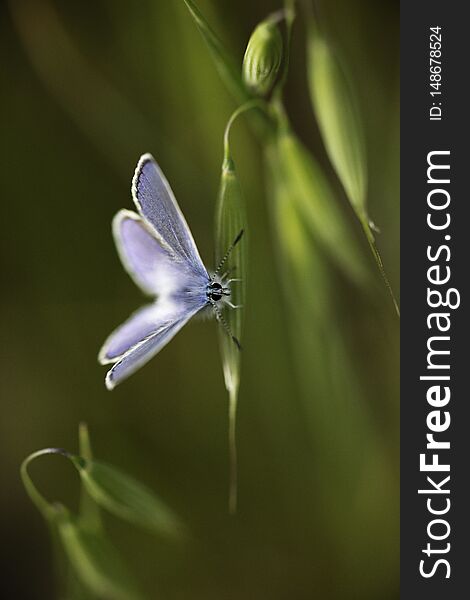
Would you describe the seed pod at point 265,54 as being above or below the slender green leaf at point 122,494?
above

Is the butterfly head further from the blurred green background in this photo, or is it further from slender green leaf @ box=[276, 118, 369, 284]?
the blurred green background

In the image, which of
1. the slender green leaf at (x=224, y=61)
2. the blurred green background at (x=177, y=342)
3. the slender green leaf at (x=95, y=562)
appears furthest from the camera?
the blurred green background at (x=177, y=342)

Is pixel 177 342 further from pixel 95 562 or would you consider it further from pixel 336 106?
pixel 336 106

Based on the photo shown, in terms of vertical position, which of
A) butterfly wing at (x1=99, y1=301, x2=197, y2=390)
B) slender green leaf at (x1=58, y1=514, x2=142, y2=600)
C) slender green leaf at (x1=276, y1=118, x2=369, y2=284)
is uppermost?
slender green leaf at (x1=276, y1=118, x2=369, y2=284)

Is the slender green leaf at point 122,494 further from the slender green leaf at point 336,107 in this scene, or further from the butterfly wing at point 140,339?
the slender green leaf at point 336,107

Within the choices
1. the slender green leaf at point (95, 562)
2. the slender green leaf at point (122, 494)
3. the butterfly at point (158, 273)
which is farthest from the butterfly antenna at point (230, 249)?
the slender green leaf at point (95, 562)

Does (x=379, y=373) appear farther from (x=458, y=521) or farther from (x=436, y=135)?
(x=436, y=135)

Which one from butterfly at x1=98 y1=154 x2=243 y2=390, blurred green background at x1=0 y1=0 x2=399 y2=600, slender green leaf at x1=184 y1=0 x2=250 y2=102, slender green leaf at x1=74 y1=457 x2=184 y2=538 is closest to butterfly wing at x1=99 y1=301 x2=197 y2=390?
butterfly at x1=98 y1=154 x2=243 y2=390

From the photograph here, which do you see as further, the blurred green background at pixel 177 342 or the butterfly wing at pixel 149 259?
the blurred green background at pixel 177 342
